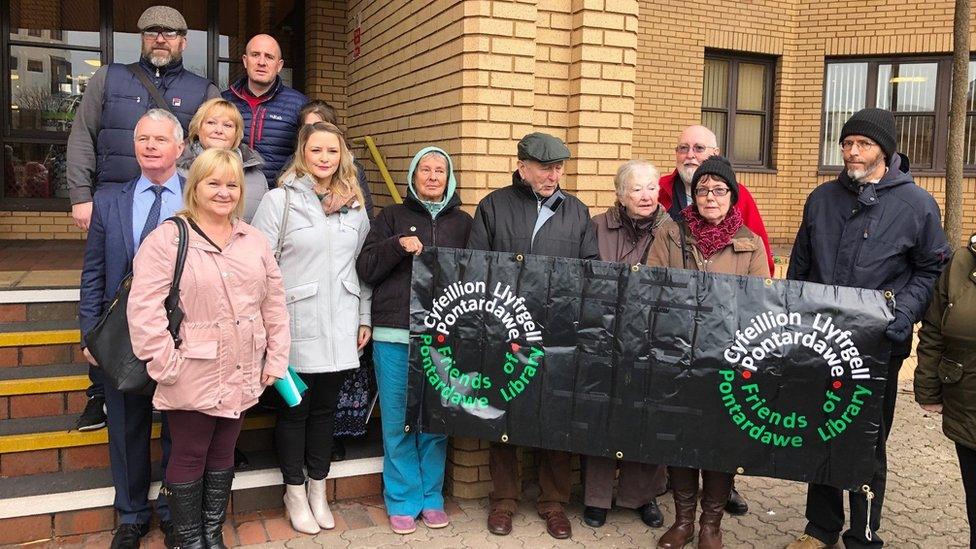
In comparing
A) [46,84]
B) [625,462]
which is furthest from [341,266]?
[46,84]

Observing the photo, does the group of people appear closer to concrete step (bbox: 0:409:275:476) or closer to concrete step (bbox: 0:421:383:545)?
concrete step (bbox: 0:421:383:545)

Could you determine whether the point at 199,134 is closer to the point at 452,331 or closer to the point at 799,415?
the point at 452,331

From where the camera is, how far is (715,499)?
3658 millimetres

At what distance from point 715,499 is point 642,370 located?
2.46ft

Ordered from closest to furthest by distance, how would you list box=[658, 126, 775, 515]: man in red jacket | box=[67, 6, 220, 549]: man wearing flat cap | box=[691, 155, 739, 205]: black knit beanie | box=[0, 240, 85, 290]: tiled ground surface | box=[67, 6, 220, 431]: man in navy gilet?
box=[691, 155, 739, 205]: black knit beanie
box=[67, 6, 220, 549]: man wearing flat cap
box=[67, 6, 220, 431]: man in navy gilet
box=[658, 126, 775, 515]: man in red jacket
box=[0, 240, 85, 290]: tiled ground surface

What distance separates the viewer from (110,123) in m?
3.96

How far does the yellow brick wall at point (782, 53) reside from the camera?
9.68 m

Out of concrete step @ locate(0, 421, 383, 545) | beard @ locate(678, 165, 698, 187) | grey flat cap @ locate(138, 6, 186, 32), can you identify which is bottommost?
concrete step @ locate(0, 421, 383, 545)

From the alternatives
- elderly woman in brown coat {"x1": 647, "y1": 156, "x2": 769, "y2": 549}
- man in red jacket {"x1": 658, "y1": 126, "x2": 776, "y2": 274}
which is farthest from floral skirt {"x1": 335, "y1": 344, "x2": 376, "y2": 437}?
man in red jacket {"x1": 658, "y1": 126, "x2": 776, "y2": 274}

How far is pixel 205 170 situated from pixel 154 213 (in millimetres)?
463

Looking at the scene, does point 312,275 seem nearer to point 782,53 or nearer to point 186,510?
point 186,510

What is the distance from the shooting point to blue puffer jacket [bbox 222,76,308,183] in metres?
4.55

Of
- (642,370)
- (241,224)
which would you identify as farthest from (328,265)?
(642,370)

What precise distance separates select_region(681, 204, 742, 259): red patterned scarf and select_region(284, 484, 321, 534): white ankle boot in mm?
2386
